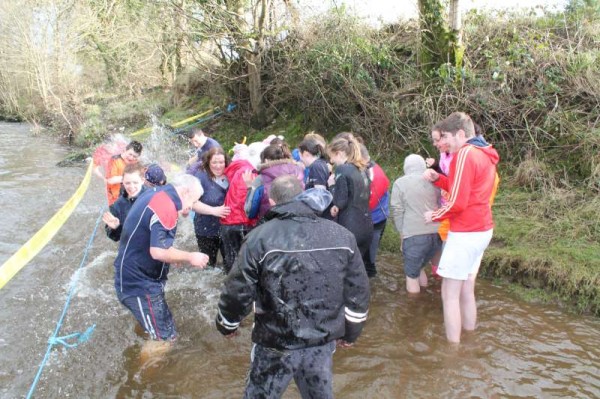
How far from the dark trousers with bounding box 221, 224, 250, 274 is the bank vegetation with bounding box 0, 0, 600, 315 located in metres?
2.64

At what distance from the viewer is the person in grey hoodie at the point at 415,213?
15.1ft

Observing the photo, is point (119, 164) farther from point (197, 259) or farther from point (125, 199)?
point (197, 259)

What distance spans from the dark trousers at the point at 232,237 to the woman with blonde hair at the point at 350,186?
1145mm

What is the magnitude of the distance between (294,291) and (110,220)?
7.74 feet

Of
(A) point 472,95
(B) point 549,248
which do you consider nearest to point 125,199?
(B) point 549,248

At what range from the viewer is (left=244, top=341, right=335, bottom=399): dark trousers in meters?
2.58

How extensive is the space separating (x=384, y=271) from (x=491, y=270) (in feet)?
4.51

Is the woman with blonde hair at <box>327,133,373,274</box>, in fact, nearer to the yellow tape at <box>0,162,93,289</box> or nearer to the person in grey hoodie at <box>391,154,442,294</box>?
the person in grey hoodie at <box>391,154,442,294</box>

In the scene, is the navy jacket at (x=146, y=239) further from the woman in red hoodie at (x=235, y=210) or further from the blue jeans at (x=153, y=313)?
the woman in red hoodie at (x=235, y=210)

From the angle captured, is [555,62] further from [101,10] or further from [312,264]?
[101,10]

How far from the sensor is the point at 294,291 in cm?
249

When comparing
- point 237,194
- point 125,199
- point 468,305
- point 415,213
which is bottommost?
point 468,305

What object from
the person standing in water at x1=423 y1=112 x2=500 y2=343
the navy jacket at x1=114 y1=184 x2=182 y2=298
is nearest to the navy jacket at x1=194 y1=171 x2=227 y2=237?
the navy jacket at x1=114 y1=184 x2=182 y2=298

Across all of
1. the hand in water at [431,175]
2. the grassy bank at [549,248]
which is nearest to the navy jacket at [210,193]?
the hand in water at [431,175]
